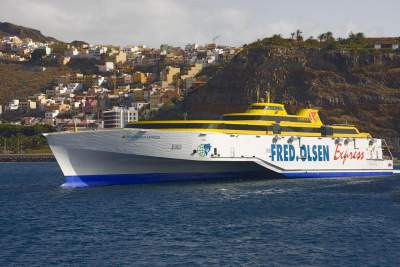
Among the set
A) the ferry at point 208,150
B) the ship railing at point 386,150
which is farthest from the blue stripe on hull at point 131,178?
the ship railing at point 386,150

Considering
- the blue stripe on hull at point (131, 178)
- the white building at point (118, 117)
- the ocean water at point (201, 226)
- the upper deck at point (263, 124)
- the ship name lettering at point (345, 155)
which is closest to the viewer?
the ocean water at point (201, 226)

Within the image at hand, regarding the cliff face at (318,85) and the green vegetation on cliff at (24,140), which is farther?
the green vegetation on cliff at (24,140)

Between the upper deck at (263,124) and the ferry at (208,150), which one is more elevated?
the upper deck at (263,124)

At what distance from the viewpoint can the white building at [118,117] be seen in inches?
7293

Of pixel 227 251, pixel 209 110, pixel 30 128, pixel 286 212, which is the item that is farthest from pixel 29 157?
pixel 227 251

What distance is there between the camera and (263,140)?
64.2m

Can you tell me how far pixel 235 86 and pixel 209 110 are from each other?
7.13 meters

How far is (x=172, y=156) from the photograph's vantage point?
58.3m

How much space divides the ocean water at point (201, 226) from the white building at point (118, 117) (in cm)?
12717

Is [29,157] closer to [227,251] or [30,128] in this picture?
[30,128]

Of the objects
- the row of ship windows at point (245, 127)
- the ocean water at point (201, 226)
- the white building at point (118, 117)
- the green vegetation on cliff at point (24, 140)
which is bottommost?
the ocean water at point (201, 226)

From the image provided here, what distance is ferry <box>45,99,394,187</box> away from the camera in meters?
57.2

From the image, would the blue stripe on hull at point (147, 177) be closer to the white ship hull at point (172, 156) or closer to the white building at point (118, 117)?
the white ship hull at point (172, 156)

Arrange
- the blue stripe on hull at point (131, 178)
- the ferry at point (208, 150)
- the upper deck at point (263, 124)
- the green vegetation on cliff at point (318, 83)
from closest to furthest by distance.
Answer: the ferry at point (208, 150) < the blue stripe on hull at point (131, 178) < the upper deck at point (263, 124) < the green vegetation on cliff at point (318, 83)
